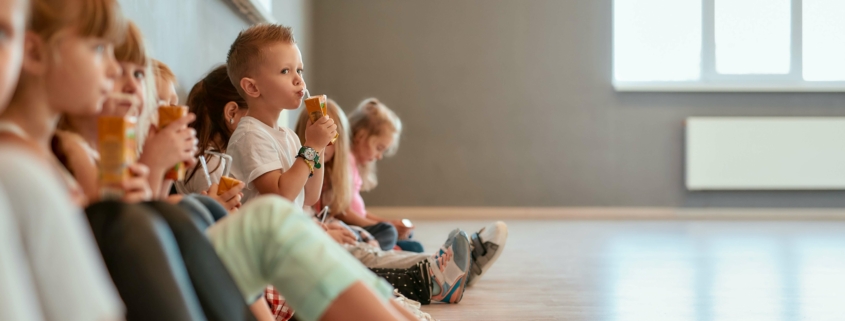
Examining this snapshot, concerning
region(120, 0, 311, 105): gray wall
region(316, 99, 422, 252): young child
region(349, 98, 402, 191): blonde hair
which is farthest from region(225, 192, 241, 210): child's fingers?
region(349, 98, 402, 191): blonde hair

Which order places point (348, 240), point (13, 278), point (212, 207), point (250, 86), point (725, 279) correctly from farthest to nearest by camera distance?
1. point (725, 279)
2. point (348, 240)
3. point (250, 86)
4. point (212, 207)
5. point (13, 278)

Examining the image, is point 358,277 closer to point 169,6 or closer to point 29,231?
point 29,231

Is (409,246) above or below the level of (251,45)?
below

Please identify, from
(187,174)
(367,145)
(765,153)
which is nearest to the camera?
(187,174)

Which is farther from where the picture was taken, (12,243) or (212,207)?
(212,207)

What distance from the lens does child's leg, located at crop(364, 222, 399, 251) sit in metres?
2.41

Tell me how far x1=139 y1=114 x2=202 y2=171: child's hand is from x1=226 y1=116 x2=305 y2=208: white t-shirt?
0.61 meters

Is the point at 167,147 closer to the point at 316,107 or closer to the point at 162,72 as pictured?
the point at 162,72

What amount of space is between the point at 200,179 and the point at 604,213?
3.78 metres

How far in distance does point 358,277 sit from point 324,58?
4.17m

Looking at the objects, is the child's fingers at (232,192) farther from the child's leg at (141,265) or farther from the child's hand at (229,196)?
the child's leg at (141,265)

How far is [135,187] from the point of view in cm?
79

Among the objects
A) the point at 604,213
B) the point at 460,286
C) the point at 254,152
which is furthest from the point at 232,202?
the point at 604,213

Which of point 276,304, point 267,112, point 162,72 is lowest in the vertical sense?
point 276,304
